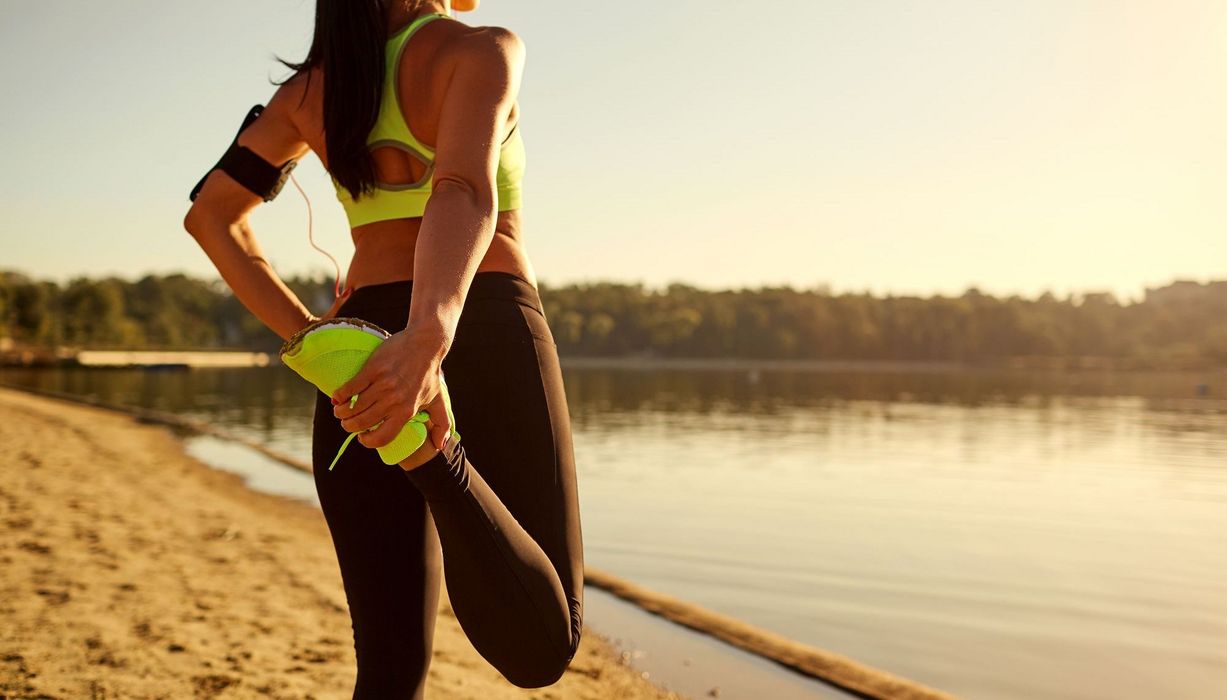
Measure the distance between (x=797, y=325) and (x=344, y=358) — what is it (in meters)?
145

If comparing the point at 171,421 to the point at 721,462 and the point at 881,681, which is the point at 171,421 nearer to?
the point at 721,462

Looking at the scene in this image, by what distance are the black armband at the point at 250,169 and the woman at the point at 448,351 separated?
12 cm

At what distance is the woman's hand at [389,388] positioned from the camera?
3.93 ft

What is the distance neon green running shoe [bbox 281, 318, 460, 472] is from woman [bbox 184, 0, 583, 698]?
0.16 m

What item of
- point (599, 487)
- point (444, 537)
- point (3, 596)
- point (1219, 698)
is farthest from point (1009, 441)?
point (444, 537)

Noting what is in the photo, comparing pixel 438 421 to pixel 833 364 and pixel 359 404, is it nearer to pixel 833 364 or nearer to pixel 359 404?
pixel 359 404

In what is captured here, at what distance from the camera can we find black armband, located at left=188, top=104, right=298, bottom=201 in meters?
1.79

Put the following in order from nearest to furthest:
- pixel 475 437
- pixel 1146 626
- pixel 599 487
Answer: pixel 475 437, pixel 1146 626, pixel 599 487

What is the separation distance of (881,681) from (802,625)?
1943mm

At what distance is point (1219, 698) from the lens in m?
6.17

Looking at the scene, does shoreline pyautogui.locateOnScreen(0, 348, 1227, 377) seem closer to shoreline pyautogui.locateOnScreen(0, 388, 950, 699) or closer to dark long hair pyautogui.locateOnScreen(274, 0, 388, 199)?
shoreline pyautogui.locateOnScreen(0, 388, 950, 699)

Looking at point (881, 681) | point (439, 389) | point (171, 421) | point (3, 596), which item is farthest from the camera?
point (171, 421)

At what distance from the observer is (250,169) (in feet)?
5.87

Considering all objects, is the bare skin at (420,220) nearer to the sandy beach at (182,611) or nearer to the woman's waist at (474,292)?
the woman's waist at (474,292)
